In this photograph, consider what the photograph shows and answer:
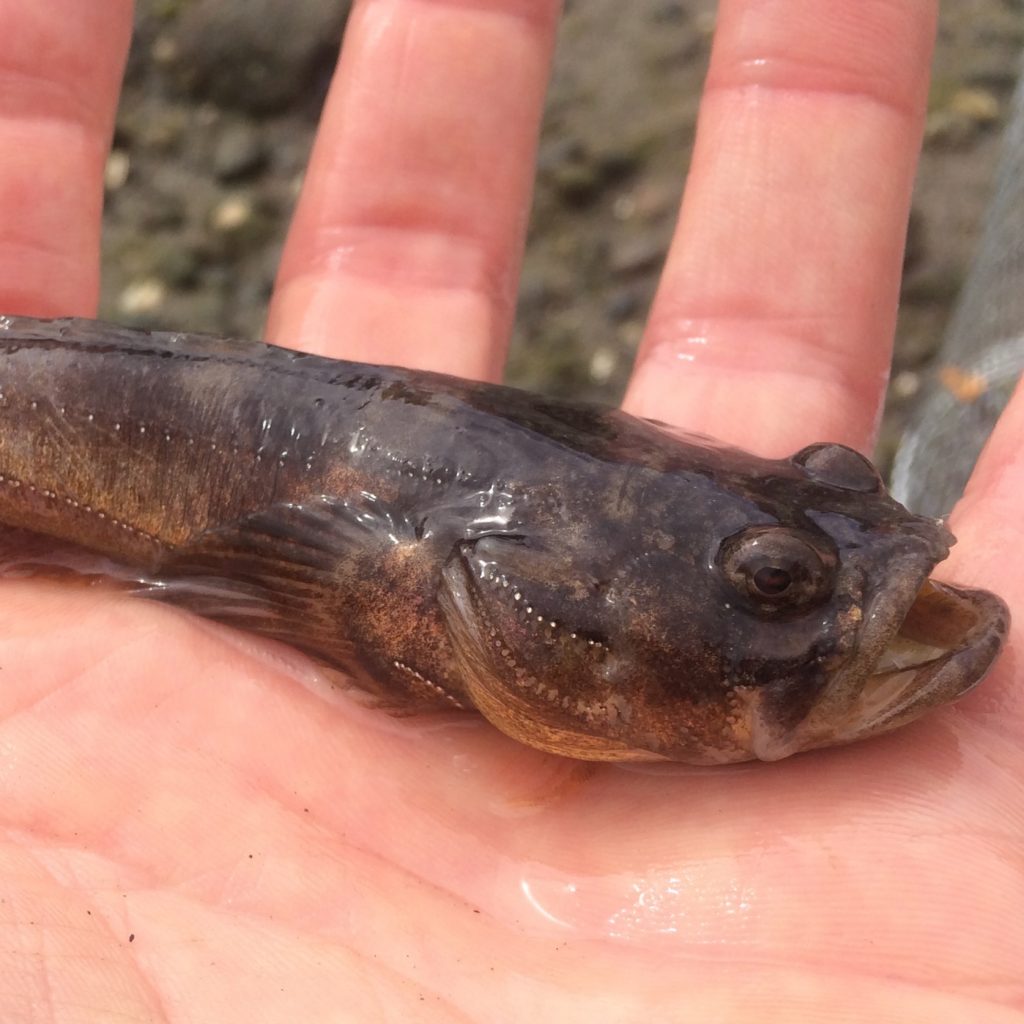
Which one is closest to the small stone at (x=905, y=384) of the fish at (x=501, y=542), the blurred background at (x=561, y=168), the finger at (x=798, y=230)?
the blurred background at (x=561, y=168)

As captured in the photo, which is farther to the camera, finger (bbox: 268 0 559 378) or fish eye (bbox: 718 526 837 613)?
finger (bbox: 268 0 559 378)

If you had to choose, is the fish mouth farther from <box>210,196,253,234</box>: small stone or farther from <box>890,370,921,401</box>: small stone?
<box>210,196,253,234</box>: small stone

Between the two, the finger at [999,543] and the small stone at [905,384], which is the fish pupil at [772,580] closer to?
the finger at [999,543]

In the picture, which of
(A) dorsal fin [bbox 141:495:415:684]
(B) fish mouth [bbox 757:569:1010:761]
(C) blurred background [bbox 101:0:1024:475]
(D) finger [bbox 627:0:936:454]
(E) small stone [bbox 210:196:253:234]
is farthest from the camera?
(E) small stone [bbox 210:196:253:234]

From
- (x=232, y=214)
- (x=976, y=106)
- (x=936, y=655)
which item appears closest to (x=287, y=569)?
(x=936, y=655)

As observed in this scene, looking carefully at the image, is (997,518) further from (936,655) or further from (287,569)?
(287,569)

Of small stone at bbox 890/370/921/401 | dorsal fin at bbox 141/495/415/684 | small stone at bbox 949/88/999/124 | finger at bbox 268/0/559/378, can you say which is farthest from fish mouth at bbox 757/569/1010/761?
small stone at bbox 949/88/999/124
